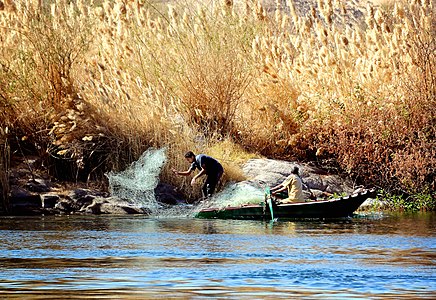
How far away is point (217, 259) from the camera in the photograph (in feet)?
47.8

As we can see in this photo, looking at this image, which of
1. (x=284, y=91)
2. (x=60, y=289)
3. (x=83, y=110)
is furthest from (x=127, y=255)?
(x=284, y=91)

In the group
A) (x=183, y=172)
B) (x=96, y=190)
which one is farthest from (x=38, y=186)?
(x=183, y=172)

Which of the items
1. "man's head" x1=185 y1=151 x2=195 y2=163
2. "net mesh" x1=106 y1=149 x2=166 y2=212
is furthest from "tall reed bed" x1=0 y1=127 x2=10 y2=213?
"man's head" x1=185 y1=151 x2=195 y2=163

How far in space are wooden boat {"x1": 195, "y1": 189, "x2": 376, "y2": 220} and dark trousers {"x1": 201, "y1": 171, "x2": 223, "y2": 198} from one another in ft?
4.53

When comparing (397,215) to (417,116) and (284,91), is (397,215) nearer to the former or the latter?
(417,116)

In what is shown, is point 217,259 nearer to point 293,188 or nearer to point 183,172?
point 293,188

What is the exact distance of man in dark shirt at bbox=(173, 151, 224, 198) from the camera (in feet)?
76.9

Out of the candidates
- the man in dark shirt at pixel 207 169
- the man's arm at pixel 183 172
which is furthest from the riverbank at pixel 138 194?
the man's arm at pixel 183 172

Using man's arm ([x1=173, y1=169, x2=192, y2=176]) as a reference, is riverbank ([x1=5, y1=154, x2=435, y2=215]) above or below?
below

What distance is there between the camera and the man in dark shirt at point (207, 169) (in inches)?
923

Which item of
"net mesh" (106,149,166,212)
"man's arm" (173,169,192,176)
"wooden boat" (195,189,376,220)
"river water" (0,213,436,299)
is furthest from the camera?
"net mesh" (106,149,166,212)

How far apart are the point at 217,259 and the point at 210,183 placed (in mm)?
9310

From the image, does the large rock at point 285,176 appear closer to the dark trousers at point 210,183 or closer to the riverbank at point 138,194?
the riverbank at point 138,194

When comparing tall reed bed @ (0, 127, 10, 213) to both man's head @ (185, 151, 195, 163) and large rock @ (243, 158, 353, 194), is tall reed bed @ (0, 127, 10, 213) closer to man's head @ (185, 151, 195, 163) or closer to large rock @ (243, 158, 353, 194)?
man's head @ (185, 151, 195, 163)
